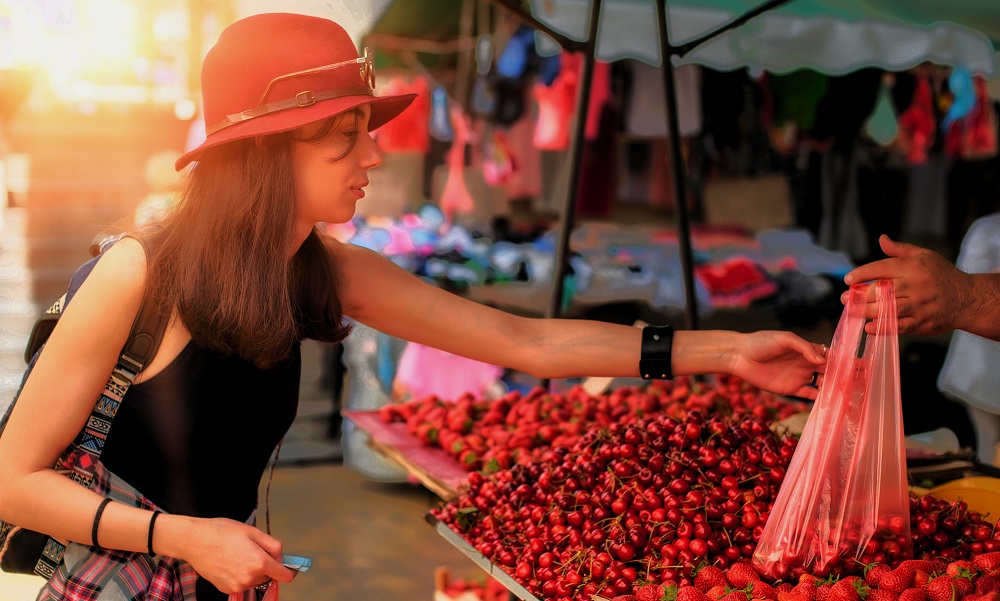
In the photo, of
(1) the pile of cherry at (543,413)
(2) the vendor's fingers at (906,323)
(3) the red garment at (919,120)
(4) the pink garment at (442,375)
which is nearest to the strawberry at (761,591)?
(2) the vendor's fingers at (906,323)

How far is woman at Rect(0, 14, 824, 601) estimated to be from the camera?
4.79 ft

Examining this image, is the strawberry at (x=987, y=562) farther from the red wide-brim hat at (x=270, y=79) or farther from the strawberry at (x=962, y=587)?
the red wide-brim hat at (x=270, y=79)

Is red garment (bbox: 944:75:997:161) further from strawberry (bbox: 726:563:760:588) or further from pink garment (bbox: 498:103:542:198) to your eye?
strawberry (bbox: 726:563:760:588)

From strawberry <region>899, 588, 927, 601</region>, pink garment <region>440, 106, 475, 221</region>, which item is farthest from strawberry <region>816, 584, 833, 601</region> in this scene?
pink garment <region>440, 106, 475, 221</region>

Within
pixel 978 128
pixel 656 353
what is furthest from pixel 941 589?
pixel 978 128

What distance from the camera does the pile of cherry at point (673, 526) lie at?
1580 millimetres

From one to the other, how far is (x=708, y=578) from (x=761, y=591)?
121mm

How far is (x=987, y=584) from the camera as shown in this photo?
1536mm

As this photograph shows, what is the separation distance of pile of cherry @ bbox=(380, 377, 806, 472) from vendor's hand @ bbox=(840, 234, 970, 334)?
0.86 m

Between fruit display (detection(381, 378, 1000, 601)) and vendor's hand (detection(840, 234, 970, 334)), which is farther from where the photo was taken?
vendor's hand (detection(840, 234, 970, 334))

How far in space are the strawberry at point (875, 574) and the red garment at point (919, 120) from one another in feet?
19.8

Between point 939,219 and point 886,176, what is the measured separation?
0.59 m

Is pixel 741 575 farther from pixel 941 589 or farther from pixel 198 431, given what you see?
pixel 198 431

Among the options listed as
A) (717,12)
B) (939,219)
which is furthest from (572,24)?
(939,219)
